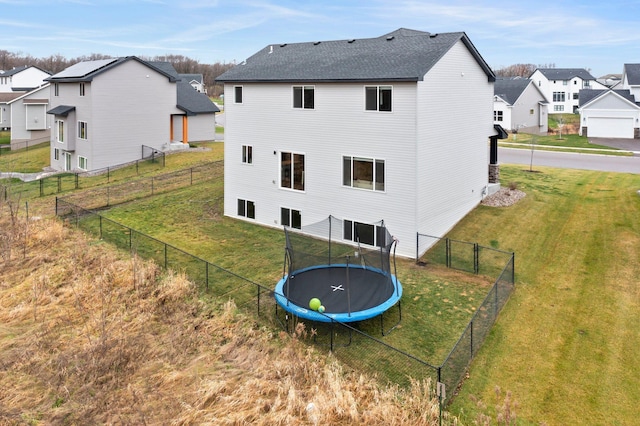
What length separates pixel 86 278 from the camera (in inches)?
682

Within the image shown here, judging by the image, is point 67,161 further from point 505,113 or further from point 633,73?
point 633,73

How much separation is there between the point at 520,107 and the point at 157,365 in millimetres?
58760

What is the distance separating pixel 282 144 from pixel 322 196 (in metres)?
3.28

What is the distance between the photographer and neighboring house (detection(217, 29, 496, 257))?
19297mm

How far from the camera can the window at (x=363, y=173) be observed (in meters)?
20.0

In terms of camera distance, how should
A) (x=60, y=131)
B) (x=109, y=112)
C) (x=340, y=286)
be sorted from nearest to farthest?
(x=340, y=286)
(x=109, y=112)
(x=60, y=131)

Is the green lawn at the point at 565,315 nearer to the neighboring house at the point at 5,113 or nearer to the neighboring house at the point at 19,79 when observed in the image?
the neighboring house at the point at 5,113

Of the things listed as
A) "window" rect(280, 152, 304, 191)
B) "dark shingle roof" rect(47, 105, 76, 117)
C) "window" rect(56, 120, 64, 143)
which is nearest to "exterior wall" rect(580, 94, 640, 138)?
"window" rect(280, 152, 304, 191)

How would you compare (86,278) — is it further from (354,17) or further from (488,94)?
(354,17)

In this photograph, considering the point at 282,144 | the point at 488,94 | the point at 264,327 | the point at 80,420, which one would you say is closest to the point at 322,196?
the point at 282,144

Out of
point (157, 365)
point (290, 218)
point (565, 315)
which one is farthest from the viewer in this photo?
point (290, 218)

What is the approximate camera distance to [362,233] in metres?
20.8

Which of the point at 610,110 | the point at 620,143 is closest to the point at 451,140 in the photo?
the point at 620,143

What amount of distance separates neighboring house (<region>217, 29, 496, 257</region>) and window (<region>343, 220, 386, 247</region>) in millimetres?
50
